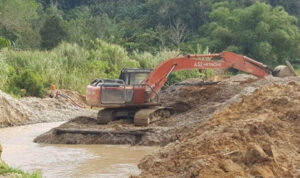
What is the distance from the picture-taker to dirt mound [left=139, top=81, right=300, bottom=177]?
34.3 feet

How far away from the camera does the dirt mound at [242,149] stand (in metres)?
10.5

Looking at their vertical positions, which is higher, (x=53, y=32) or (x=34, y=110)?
(x=34, y=110)

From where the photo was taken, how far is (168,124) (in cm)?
1861

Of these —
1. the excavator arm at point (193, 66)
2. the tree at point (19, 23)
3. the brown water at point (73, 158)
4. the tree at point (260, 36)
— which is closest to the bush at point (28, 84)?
the brown water at point (73, 158)

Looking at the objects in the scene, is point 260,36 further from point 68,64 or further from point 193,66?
point 193,66

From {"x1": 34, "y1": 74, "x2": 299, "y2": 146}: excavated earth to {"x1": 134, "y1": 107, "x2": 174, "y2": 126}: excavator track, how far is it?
8.7 inches

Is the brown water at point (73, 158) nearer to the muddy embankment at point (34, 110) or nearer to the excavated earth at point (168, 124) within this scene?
the excavated earth at point (168, 124)

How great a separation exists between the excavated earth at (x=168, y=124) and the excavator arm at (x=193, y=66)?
567mm

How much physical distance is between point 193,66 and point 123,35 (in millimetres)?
48576

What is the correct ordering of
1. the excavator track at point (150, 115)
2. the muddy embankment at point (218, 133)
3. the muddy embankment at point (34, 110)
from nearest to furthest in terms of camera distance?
the muddy embankment at point (218, 133), the excavator track at point (150, 115), the muddy embankment at point (34, 110)

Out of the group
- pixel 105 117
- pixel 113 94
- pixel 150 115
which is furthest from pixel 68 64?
pixel 150 115

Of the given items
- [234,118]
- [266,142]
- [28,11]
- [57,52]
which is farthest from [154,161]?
[28,11]

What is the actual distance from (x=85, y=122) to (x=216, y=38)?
1655 inches

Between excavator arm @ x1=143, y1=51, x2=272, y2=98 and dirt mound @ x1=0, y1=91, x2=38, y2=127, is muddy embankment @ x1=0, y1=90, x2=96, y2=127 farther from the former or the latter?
excavator arm @ x1=143, y1=51, x2=272, y2=98
